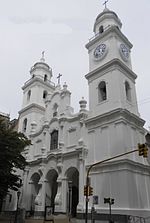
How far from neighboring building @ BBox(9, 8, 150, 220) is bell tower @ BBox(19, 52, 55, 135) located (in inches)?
83.1

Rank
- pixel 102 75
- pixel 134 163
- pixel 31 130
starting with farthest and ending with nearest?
pixel 31 130 < pixel 102 75 < pixel 134 163

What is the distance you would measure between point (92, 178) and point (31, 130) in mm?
16624

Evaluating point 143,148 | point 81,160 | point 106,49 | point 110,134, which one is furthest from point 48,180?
point 143,148

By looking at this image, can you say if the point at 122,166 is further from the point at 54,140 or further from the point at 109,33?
the point at 109,33

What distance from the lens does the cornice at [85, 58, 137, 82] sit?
96.2 ft

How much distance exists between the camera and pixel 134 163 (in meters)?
24.6

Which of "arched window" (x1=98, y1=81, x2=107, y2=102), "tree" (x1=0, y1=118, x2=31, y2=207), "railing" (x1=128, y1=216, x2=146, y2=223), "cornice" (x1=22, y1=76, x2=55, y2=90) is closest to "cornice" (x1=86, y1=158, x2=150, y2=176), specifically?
"railing" (x1=128, y1=216, x2=146, y2=223)

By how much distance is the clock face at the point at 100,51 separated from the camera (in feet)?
105

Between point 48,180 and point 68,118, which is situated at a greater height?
point 68,118

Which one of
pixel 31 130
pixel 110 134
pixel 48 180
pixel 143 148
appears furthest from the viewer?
pixel 31 130

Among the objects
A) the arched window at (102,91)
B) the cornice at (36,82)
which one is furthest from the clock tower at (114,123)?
the cornice at (36,82)

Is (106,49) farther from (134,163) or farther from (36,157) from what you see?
(36,157)

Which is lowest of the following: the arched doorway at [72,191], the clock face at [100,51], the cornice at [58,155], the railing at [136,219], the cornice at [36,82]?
the railing at [136,219]

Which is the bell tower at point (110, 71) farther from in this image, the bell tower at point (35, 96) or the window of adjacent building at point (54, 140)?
the bell tower at point (35, 96)
